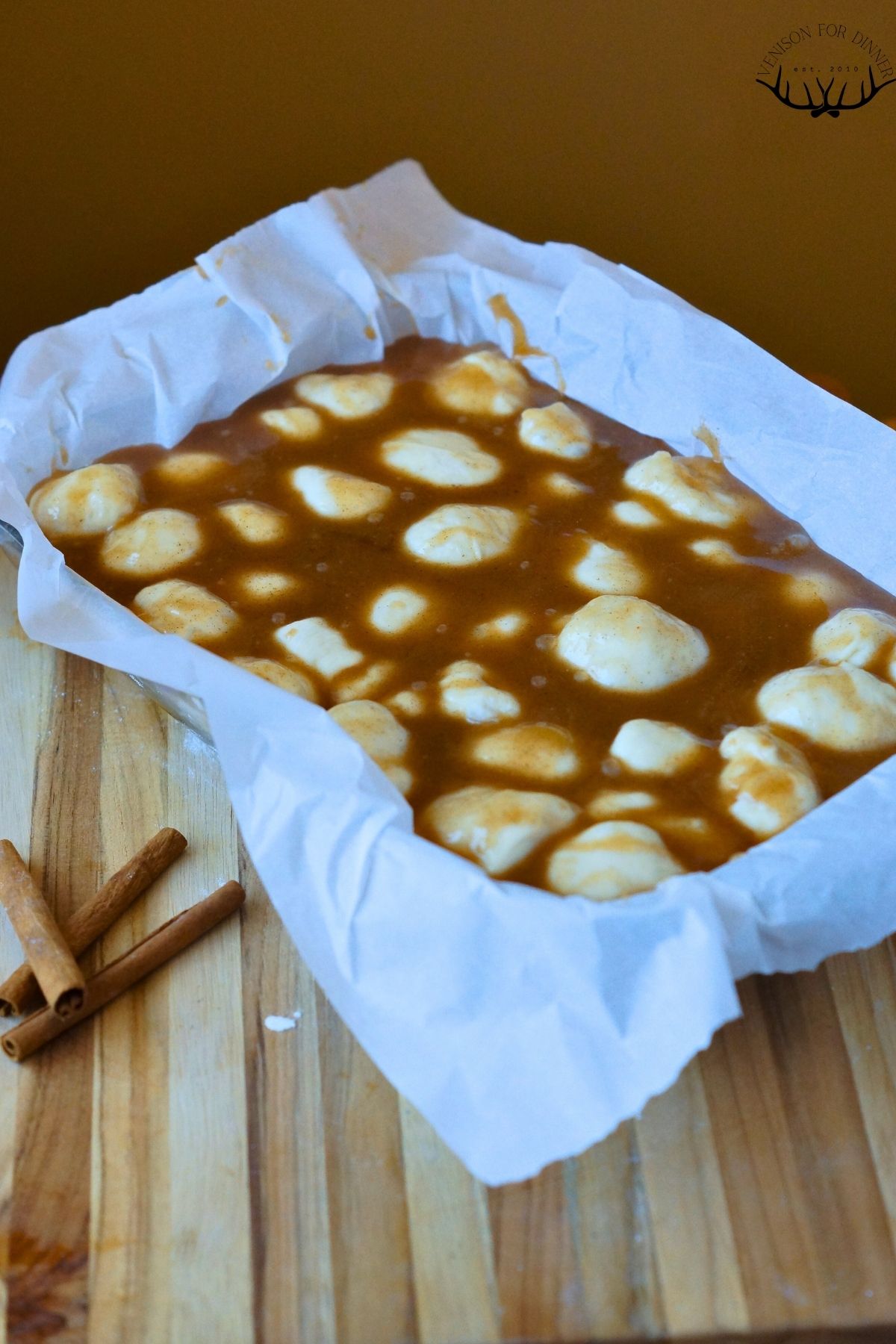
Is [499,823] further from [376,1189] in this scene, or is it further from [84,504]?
[84,504]

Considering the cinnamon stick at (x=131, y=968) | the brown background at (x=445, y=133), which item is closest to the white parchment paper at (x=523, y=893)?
the cinnamon stick at (x=131, y=968)

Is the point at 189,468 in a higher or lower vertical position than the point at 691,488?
higher

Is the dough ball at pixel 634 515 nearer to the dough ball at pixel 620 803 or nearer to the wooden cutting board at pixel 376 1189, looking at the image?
the dough ball at pixel 620 803

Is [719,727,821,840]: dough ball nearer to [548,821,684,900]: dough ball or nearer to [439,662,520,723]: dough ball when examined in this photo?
[548,821,684,900]: dough ball

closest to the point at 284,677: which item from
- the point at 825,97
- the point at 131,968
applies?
the point at 131,968

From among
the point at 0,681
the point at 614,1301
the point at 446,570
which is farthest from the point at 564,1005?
the point at 0,681
